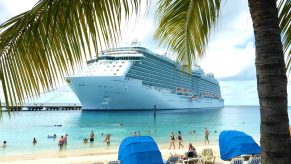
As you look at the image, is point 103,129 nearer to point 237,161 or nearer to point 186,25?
point 237,161

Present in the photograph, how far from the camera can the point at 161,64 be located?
60.3 metres

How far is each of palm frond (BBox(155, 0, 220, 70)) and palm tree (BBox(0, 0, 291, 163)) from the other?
1.06 m

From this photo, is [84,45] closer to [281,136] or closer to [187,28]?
[281,136]

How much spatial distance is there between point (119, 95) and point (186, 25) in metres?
50.9

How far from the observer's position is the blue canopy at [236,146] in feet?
28.0

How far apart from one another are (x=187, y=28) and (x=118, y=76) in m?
45.9

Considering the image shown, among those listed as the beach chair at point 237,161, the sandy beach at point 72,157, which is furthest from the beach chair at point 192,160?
the sandy beach at point 72,157

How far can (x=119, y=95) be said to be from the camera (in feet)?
178

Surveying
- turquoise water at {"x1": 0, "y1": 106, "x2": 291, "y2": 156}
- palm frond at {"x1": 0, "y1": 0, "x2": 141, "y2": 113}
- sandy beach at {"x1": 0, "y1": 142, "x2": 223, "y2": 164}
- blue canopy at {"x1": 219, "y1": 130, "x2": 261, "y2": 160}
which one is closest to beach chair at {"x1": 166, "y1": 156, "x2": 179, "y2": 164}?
blue canopy at {"x1": 219, "y1": 130, "x2": 261, "y2": 160}

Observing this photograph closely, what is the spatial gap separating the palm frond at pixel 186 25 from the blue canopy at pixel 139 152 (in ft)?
14.5

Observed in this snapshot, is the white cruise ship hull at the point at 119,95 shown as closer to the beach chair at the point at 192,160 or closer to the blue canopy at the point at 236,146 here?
the beach chair at the point at 192,160

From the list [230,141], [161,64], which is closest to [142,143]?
[230,141]

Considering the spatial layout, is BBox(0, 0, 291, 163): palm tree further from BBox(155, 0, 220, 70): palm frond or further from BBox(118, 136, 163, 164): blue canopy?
BBox(118, 136, 163, 164): blue canopy

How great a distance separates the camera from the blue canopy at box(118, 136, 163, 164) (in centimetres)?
766
